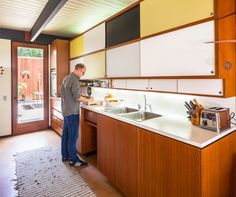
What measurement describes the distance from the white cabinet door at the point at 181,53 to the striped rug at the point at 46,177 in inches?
69.0

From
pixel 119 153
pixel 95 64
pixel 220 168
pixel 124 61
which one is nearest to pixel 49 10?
pixel 95 64

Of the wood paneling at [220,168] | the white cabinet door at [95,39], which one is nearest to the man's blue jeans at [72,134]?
the white cabinet door at [95,39]

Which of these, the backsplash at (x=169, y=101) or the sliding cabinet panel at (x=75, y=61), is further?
the sliding cabinet panel at (x=75, y=61)

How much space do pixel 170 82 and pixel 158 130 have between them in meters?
0.62

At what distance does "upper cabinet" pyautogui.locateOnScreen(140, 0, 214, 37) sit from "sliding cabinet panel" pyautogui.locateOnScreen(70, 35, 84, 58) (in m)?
1.92

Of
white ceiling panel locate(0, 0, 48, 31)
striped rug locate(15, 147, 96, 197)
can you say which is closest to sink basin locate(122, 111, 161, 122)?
striped rug locate(15, 147, 96, 197)

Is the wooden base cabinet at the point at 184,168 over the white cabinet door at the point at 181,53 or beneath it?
beneath

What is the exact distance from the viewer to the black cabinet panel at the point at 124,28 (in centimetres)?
228

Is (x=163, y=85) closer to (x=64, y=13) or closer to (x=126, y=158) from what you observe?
(x=126, y=158)

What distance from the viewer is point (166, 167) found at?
1.52m

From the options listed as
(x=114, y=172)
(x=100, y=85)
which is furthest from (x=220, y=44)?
(x=100, y=85)

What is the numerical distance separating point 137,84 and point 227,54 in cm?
113

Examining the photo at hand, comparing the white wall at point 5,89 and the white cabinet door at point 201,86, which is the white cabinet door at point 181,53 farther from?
the white wall at point 5,89

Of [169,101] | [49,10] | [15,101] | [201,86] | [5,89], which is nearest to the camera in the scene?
[201,86]
